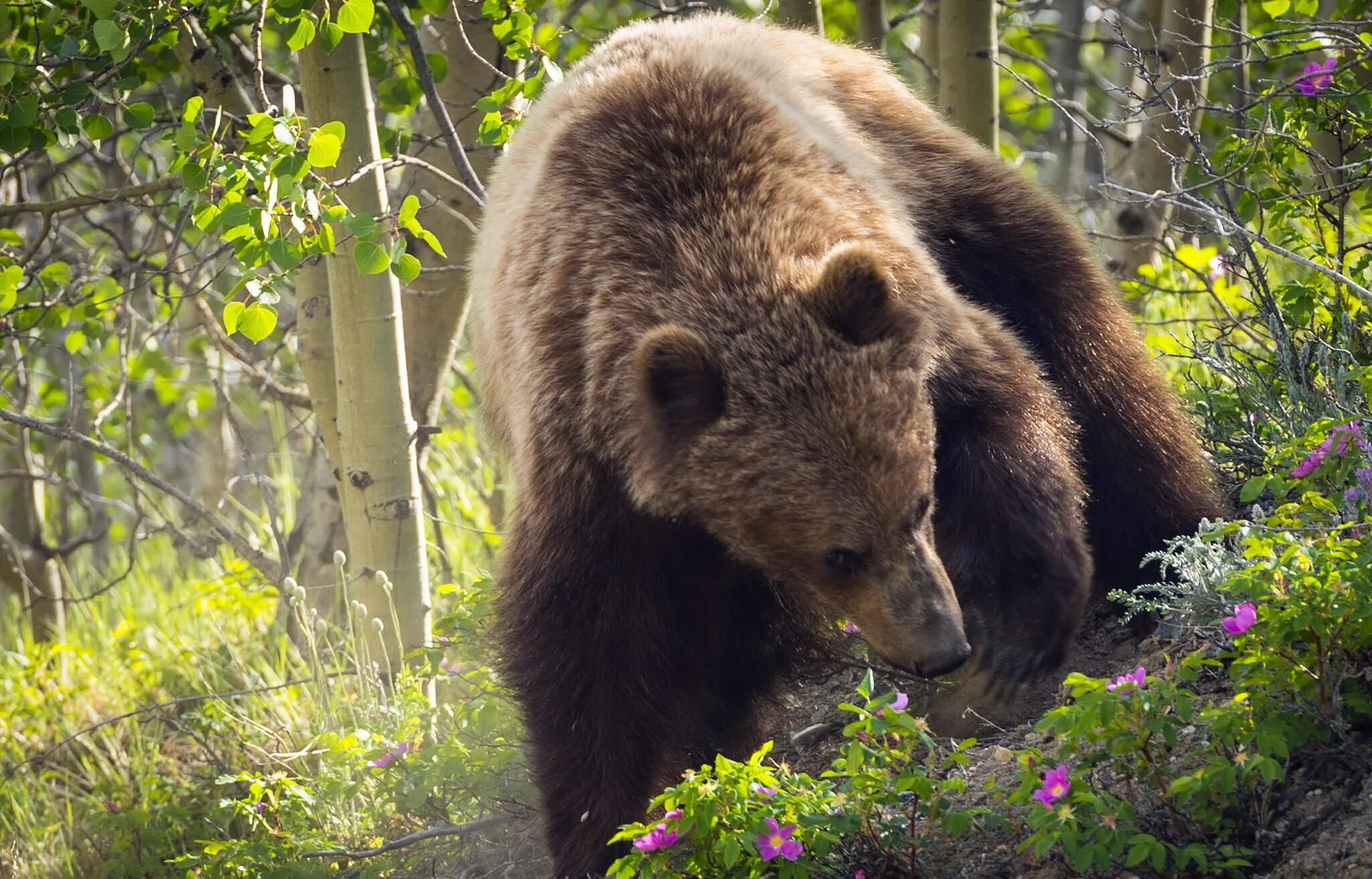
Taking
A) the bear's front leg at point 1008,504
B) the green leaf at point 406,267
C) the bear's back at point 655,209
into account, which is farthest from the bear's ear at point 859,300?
the green leaf at point 406,267

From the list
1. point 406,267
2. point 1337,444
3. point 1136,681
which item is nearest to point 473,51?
point 406,267

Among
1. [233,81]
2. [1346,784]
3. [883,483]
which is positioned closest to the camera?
[1346,784]

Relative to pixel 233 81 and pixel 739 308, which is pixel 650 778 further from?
pixel 233 81

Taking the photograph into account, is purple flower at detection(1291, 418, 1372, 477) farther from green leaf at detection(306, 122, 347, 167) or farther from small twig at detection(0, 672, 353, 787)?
small twig at detection(0, 672, 353, 787)

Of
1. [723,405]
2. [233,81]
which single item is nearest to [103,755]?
[233,81]

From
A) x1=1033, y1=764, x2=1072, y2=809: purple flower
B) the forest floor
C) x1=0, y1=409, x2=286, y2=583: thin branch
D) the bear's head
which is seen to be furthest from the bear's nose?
x1=0, y1=409, x2=286, y2=583: thin branch

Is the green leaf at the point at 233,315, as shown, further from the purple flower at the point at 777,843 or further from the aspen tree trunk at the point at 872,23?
the aspen tree trunk at the point at 872,23

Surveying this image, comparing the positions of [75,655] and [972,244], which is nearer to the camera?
[972,244]

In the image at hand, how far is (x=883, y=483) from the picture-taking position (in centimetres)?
305

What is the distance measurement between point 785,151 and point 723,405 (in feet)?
2.66

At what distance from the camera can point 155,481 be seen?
4914 millimetres

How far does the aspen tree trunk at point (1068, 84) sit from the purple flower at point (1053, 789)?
6.16 meters

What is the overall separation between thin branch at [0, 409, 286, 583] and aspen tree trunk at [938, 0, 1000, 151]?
333cm

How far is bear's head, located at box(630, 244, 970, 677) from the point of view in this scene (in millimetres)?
3039
